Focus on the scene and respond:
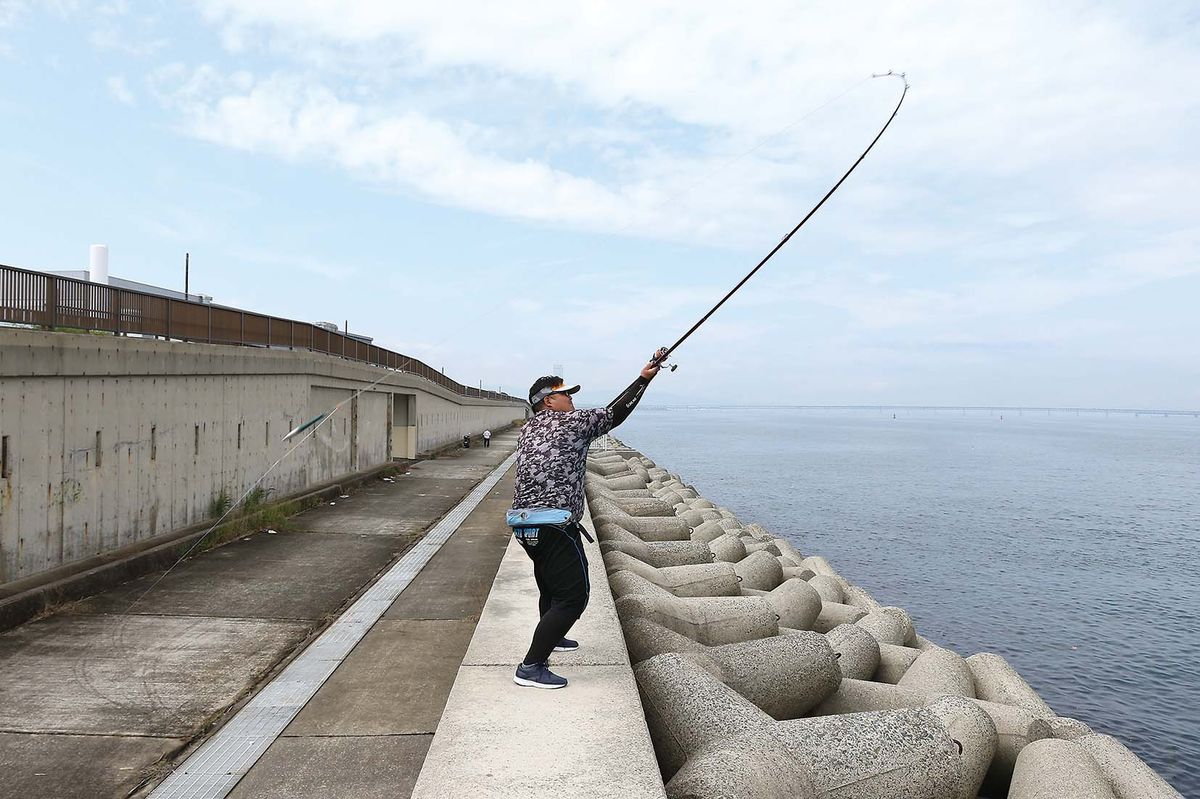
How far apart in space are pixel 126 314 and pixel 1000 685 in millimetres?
9723

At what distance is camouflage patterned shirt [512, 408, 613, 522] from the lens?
4.41 meters

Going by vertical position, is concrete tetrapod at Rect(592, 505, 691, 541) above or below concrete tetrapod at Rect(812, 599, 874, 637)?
above

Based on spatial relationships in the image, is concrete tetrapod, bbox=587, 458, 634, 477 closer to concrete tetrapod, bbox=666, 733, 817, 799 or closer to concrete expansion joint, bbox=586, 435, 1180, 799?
concrete expansion joint, bbox=586, 435, 1180, 799

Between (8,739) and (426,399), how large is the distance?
24.6 metres

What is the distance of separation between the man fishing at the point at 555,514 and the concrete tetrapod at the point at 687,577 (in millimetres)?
3716

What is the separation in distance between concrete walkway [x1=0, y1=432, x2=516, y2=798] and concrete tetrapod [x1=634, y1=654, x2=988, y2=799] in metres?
1.25

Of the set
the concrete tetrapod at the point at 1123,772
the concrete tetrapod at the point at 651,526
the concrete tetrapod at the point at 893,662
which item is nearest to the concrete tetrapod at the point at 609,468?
the concrete tetrapod at the point at 651,526

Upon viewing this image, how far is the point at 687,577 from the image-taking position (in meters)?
8.48

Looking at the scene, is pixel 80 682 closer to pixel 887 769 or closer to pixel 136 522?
pixel 136 522

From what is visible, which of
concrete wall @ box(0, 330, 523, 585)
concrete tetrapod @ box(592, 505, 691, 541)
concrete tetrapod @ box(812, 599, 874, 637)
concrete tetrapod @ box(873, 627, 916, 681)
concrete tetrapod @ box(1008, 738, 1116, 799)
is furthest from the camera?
concrete tetrapod @ box(592, 505, 691, 541)

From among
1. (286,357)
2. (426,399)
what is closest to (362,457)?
(286,357)

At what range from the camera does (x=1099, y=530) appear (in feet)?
96.9

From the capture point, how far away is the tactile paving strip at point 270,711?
398cm

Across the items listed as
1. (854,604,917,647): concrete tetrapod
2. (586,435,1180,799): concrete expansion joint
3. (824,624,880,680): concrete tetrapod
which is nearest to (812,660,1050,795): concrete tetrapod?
(586,435,1180,799): concrete expansion joint
